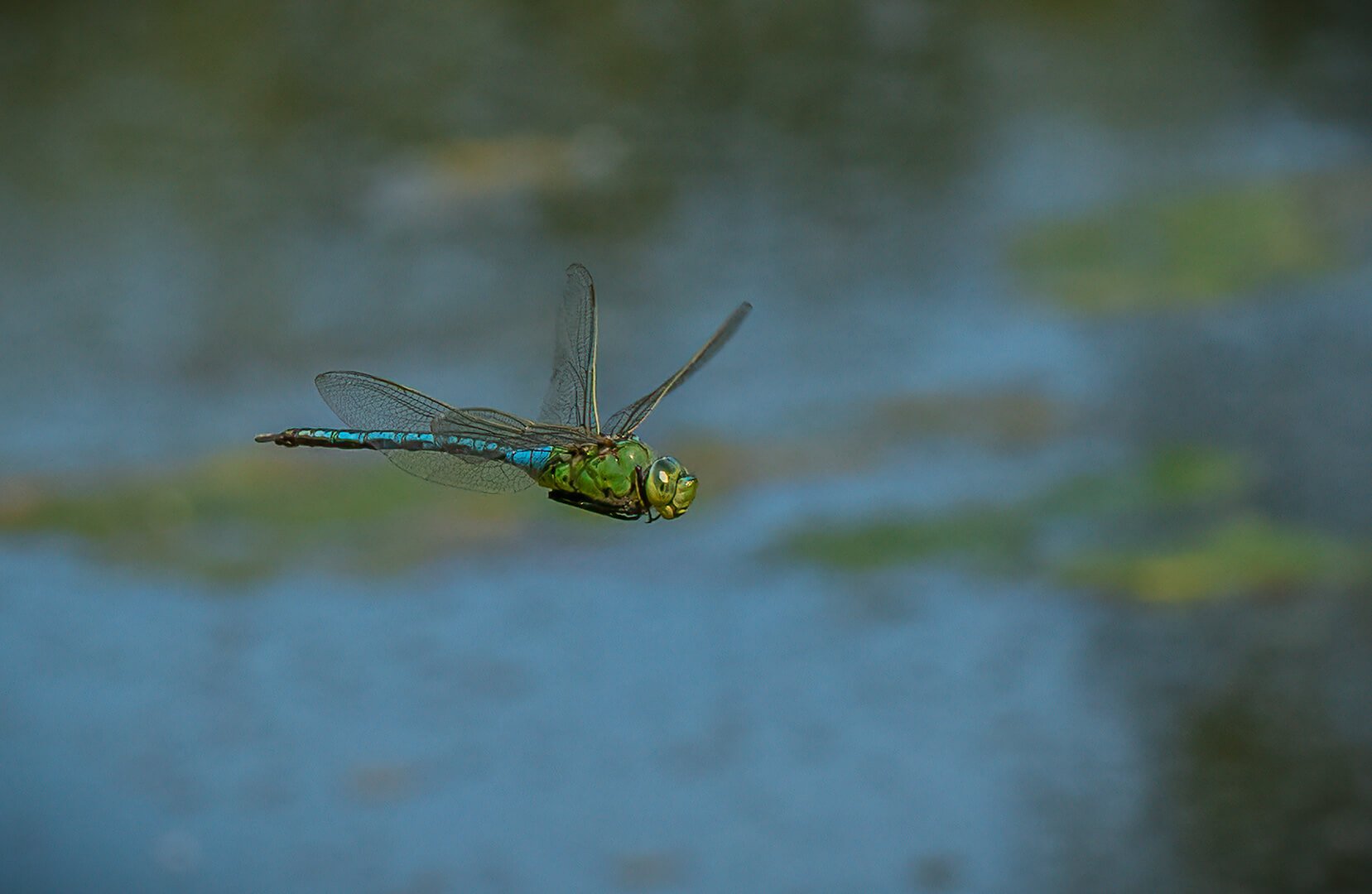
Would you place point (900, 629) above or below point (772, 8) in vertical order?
below

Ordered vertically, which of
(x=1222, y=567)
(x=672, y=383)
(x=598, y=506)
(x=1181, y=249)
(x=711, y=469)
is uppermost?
(x=1181, y=249)

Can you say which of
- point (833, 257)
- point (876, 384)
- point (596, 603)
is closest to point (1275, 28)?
point (833, 257)

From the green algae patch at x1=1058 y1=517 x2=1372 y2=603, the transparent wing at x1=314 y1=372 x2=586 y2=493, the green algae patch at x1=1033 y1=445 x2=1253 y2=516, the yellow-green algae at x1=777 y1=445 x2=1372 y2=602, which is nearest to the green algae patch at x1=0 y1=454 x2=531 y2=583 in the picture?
the yellow-green algae at x1=777 y1=445 x2=1372 y2=602

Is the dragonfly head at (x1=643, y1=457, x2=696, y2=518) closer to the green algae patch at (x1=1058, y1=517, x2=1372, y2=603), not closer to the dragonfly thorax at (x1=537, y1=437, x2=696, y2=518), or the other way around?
the dragonfly thorax at (x1=537, y1=437, x2=696, y2=518)

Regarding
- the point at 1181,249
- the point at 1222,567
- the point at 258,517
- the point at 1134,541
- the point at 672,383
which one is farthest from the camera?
the point at 1181,249

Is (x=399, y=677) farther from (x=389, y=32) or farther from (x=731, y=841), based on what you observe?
(x=389, y=32)

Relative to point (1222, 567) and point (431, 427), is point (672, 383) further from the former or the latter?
point (1222, 567)

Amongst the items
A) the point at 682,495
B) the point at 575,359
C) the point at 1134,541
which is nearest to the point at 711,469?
the point at 1134,541

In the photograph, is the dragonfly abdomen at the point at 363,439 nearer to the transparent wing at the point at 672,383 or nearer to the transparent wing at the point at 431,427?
the transparent wing at the point at 431,427
